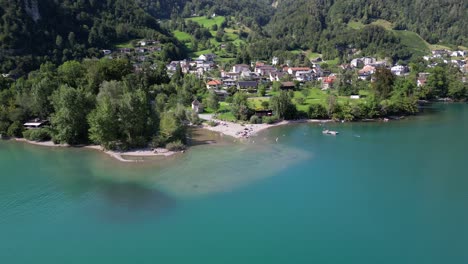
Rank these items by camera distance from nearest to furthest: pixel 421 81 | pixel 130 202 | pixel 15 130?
pixel 130 202 < pixel 15 130 < pixel 421 81

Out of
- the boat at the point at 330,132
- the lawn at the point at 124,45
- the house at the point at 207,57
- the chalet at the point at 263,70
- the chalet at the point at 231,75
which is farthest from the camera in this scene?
the house at the point at 207,57

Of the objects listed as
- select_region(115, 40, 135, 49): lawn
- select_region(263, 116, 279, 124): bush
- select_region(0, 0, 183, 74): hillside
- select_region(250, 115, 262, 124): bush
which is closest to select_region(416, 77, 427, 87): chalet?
select_region(263, 116, 279, 124): bush

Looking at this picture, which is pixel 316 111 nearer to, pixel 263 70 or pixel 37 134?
pixel 263 70

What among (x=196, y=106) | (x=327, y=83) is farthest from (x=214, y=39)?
(x=196, y=106)

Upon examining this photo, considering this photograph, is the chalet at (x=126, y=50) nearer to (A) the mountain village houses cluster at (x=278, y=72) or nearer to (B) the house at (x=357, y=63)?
(A) the mountain village houses cluster at (x=278, y=72)

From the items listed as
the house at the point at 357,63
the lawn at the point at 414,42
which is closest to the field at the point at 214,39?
the house at the point at 357,63

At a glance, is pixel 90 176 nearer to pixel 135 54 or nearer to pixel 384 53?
pixel 135 54

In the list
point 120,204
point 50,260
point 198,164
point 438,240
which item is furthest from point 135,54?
point 438,240
